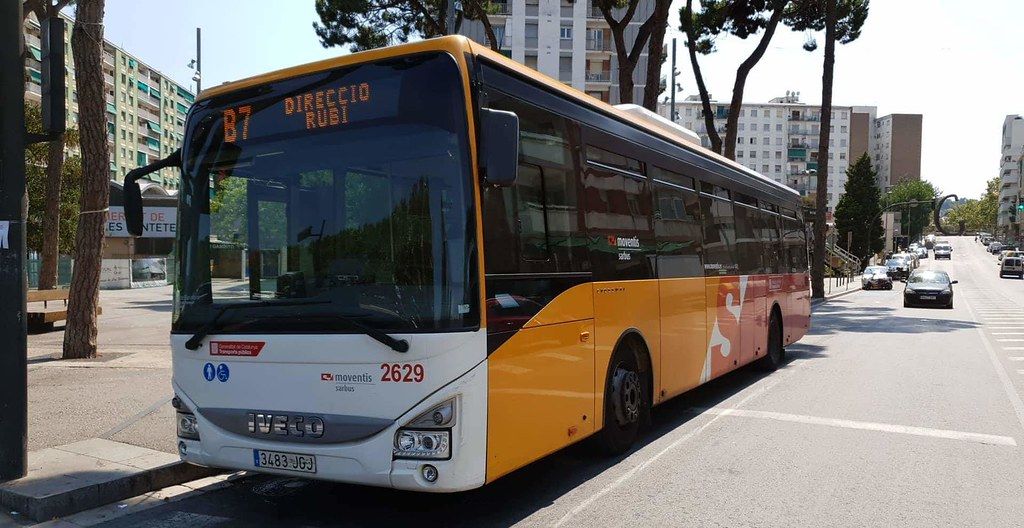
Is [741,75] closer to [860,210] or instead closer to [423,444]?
[423,444]

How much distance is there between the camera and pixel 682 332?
787cm

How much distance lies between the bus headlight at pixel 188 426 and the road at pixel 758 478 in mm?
554

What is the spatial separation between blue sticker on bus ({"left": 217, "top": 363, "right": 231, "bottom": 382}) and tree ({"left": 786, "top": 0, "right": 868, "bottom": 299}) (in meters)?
30.0

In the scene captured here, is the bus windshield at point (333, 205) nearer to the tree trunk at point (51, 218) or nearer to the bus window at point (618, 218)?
the bus window at point (618, 218)

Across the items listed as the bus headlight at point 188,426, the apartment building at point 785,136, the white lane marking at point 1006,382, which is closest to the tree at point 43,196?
the bus headlight at point 188,426

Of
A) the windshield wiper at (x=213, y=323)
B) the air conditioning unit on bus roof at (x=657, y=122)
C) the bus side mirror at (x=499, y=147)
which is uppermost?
the air conditioning unit on bus roof at (x=657, y=122)

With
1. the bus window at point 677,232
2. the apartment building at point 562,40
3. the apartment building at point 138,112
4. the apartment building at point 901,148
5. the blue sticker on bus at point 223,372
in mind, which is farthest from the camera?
the apartment building at point 901,148

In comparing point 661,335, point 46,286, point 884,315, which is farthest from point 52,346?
point 884,315

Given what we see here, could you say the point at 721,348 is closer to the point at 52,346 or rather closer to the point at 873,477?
the point at 873,477

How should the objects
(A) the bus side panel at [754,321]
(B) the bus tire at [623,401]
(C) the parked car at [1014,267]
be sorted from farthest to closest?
(C) the parked car at [1014,267] < (A) the bus side panel at [754,321] < (B) the bus tire at [623,401]

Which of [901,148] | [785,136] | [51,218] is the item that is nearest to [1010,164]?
[901,148]

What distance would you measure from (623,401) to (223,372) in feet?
10.7

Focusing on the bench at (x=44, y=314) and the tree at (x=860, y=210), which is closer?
the bench at (x=44, y=314)

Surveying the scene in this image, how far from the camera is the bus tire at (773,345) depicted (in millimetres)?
11823
